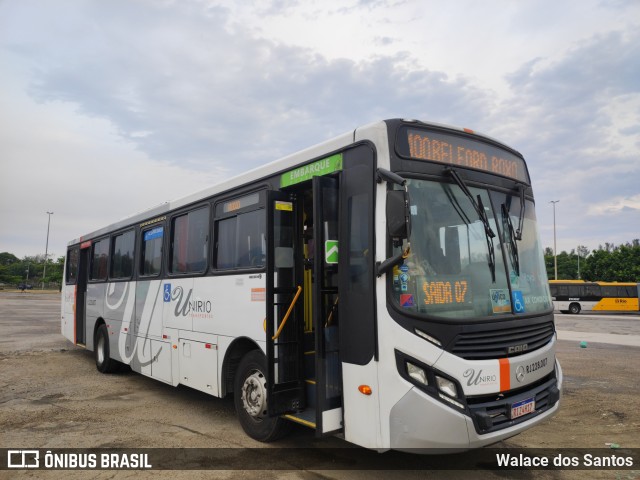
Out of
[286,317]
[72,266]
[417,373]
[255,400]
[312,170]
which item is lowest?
[255,400]

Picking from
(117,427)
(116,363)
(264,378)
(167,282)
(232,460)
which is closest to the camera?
(232,460)

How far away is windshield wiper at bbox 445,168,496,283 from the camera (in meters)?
4.49

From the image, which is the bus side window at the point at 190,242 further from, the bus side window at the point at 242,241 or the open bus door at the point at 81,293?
the open bus door at the point at 81,293

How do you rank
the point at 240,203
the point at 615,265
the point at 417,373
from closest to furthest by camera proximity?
1. the point at 417,373
2. the point at 240,203
3. the point at 615,265

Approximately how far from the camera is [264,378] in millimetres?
5559

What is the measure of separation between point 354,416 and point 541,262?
2.66m

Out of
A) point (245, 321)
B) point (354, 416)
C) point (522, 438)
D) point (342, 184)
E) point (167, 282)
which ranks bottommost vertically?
point (522, 438)

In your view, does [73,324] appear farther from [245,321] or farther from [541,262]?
[541,262]

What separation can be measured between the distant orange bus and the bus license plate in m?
34.1

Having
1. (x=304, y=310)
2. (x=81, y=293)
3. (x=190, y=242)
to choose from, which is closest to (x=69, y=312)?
(x=81, y=293)

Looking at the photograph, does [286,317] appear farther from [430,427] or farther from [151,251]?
[151,251]

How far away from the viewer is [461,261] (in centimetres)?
435

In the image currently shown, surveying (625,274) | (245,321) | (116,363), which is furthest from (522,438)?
(625,274)

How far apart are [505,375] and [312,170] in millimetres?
2744
